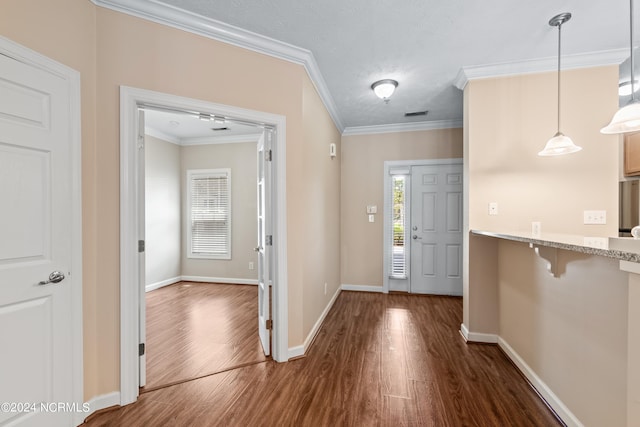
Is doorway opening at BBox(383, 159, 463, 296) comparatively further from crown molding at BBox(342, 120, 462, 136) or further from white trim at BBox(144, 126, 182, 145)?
white trim at BBox(144, 126, 182, 145)

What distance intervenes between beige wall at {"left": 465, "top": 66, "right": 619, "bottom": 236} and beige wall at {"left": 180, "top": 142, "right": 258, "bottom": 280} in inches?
145

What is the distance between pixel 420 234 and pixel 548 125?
7.41 ft

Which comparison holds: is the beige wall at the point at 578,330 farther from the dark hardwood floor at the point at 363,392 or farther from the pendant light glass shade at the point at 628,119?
Answer: the pendant light glass shade at the point at 628,119

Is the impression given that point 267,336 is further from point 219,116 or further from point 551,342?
point 551,342

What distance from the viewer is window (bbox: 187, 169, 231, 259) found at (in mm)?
5148

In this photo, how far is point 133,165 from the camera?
185 cm

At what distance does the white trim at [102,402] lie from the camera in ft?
5.59

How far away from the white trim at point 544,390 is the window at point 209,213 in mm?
4461

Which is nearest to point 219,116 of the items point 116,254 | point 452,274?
point 116,254

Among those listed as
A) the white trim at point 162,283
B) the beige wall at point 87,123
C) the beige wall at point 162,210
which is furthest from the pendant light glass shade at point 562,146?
the white trim at point 162,283

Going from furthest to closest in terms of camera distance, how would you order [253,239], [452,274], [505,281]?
[253,239] < [452,274] < [505,281]

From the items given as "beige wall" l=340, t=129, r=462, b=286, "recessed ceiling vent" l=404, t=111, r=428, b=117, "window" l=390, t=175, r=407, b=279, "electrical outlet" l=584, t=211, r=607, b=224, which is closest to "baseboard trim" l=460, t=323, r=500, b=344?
"electrical outlet" l=584, t=211, r=607, b=224

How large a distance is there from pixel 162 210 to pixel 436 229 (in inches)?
191

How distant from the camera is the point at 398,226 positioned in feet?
14.8
